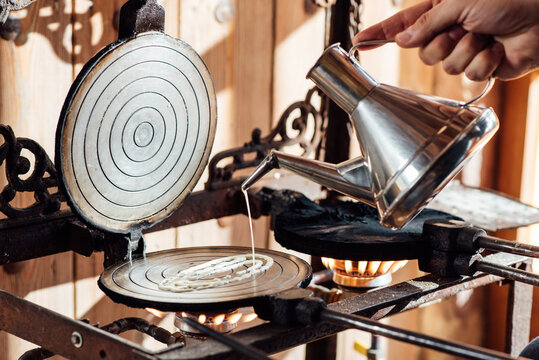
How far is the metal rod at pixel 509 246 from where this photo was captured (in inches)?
51.3

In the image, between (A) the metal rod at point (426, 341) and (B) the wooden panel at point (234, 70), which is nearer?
(A) the metal rod at point (426, 341)

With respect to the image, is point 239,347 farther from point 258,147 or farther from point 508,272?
point 258,147

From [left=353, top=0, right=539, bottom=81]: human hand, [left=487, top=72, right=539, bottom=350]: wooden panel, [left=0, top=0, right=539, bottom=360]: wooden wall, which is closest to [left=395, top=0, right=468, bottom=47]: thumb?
[left=353, top=0, right=539, bottom=81]: human hand

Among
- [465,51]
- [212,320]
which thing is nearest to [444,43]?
[465,51]

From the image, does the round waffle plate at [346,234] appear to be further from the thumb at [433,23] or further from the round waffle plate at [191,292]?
the thumb at [433,23]

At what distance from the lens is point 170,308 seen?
3.80ft

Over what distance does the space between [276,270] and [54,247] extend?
45 cm

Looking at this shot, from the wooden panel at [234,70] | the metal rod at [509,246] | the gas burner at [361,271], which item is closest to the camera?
the metal rod at [509,246]

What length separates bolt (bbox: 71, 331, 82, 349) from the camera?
106 centimetres

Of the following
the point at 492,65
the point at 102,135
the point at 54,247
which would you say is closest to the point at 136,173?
the point at 102,135

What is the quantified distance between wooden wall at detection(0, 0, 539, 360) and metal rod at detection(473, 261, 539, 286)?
92cm

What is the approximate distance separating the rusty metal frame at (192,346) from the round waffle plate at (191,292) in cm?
9

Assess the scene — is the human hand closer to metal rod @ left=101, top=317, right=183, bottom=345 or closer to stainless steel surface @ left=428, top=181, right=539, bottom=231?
stainless steel surface @ left=428, top=181, right=539, bottom=231

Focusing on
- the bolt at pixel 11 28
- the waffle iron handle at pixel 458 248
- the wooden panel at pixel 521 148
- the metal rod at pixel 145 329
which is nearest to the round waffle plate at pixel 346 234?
the waffle iron handle at pixel 458 248
